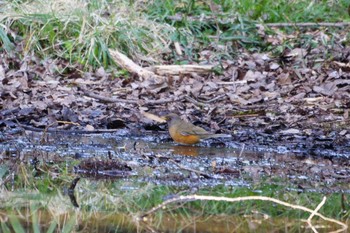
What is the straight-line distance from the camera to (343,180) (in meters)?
5.96

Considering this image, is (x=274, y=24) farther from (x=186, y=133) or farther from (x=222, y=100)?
(x=186, y=133)

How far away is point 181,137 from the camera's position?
765 centimetres

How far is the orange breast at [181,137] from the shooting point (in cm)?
765

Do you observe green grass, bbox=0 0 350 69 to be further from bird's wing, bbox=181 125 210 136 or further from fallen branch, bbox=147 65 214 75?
bird's wing, bbox=181 125 210 136

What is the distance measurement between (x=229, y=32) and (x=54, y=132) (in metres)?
4.96

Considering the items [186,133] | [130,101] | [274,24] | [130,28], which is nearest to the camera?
[186,133]

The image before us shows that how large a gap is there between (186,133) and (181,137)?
7 centimetres

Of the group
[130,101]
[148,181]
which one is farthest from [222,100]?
[148,181]

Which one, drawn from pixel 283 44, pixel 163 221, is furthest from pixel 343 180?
pixel 283 44

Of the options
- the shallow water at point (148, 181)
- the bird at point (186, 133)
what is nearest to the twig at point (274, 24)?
the shallow water at point (148, 181)

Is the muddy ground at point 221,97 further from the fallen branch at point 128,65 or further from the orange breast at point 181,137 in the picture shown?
the orange breast at point 181,137

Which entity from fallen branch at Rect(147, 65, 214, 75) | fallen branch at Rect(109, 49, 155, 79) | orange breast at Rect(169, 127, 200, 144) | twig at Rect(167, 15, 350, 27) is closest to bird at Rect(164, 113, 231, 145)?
orange breast at Rect(169, 127, 200, 144)

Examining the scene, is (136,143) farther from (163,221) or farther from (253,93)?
(163,221)

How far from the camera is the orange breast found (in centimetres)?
765
